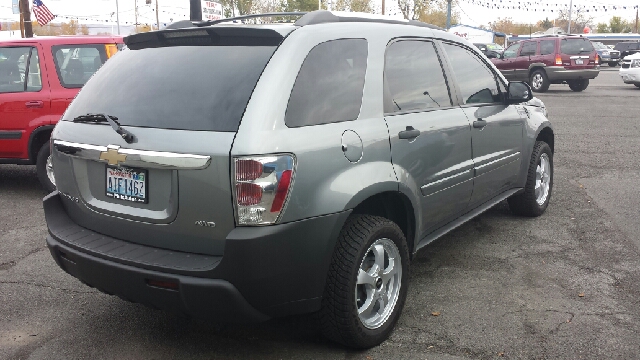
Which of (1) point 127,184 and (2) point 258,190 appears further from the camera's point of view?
(1) point 127,184

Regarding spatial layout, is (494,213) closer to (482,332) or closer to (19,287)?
(482,332)

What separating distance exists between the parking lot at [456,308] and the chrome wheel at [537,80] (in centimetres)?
1656

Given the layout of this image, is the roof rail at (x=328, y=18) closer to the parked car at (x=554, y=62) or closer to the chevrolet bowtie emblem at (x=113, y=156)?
the chevrolet bowtie emblem at (x=113, y=156)

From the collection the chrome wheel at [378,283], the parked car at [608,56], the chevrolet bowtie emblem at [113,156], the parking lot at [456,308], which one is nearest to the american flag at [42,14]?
the parking lot at [456,308]

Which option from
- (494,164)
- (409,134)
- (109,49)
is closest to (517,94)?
(494,164)

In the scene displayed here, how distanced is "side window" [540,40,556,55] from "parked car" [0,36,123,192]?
17.6 m

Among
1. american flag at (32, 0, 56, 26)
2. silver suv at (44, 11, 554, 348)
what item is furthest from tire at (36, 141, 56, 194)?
american flag at (32, 0, 56, 26)

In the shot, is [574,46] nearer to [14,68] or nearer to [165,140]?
[14,68]

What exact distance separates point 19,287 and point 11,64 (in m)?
3.65

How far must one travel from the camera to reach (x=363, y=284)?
3391mm

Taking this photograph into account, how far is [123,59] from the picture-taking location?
12.1 ft

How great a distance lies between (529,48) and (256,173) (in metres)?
21.1

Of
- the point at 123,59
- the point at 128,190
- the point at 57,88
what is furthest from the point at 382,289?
the point at 57,88

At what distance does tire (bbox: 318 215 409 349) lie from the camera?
3164 mm
